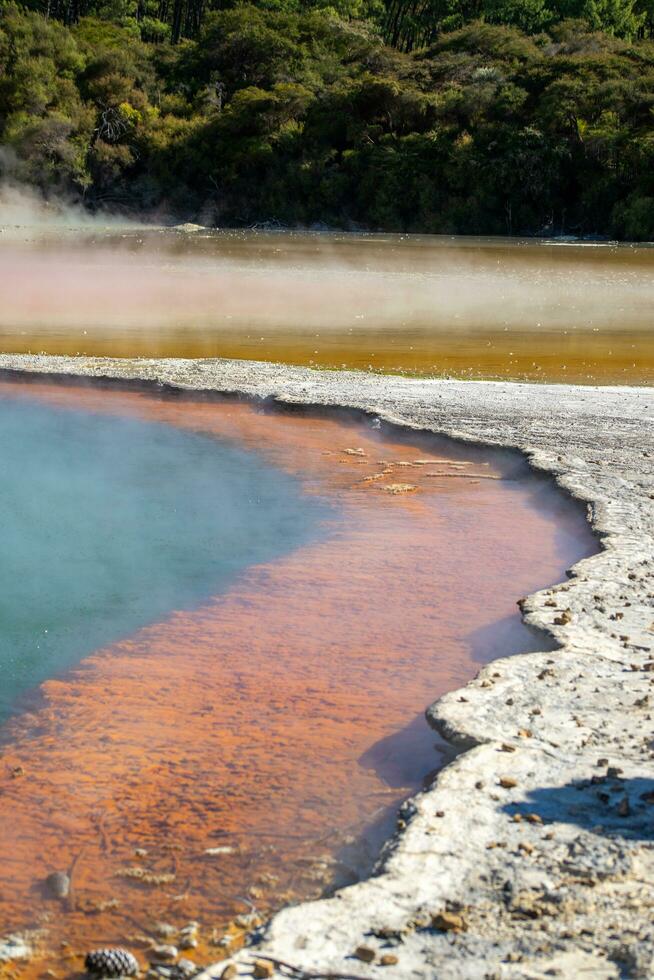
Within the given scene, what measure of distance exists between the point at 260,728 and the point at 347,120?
5776cm

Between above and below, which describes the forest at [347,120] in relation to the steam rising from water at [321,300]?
above

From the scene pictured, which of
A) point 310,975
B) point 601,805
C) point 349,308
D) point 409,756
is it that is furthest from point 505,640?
point 349,308

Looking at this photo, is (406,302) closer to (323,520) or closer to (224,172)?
(323,520)

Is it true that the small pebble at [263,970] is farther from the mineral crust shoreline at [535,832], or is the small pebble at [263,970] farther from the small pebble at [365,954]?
the small pebble at [365,954]

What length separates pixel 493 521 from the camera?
24.7 ft

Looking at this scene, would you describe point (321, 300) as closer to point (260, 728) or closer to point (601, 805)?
point (260, 728)

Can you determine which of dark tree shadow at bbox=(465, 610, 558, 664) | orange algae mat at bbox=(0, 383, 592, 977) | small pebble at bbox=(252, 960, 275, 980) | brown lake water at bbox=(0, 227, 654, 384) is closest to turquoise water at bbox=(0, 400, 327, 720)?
orange algae mat at bbox=(0, 383, 592, 977)

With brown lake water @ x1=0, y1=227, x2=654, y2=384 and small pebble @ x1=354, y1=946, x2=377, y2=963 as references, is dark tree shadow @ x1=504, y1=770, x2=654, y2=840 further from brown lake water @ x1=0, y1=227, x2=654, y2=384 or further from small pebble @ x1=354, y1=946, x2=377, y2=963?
brown lake water @ x1=0, y1=227, x2=654, y2=384

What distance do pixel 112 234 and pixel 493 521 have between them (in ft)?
148

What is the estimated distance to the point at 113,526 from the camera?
24.6 feet

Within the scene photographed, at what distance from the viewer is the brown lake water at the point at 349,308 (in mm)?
15203

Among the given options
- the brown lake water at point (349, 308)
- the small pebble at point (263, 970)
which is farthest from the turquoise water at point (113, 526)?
the brown lake water at point (349, 308)

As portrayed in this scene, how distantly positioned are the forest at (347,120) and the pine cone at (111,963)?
4731cm

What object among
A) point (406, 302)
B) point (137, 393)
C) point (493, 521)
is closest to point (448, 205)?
point (406, 302)
